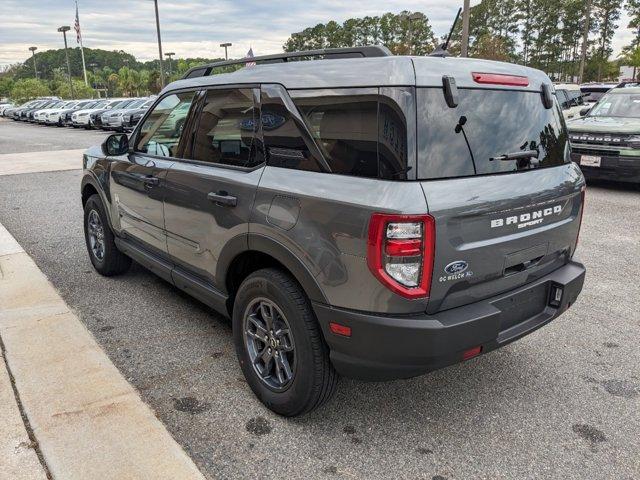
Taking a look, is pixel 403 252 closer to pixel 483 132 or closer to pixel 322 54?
pixel 483 132

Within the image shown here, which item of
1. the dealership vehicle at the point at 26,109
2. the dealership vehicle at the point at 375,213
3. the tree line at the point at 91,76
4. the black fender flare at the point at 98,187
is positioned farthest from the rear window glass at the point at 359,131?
the tree line at the point at 91,76

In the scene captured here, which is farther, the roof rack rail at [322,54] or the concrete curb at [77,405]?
the roof rack rail at [322,54]

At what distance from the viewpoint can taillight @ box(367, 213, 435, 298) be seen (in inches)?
83.6

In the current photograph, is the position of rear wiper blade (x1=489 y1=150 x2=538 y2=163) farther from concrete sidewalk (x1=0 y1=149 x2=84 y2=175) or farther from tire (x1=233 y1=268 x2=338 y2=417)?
concrete sidewalk (x1=0 y1=149 x2=84 y2=175)

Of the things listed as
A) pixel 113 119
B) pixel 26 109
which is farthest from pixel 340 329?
pixel 26 109

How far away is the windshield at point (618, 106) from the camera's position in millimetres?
9578

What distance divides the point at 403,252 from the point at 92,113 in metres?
28.4

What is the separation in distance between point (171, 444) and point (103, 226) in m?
2.78

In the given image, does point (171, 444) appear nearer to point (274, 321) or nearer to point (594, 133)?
point (274, 321)

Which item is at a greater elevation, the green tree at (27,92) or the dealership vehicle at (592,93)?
the green tree at (27,92)

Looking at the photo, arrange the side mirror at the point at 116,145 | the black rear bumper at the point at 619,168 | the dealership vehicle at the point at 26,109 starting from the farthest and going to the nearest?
1. the dealership vehicle at the point at 26,109
2. the black rear bumper at the point at 619,168
3. the side mirror at the point at 116,145

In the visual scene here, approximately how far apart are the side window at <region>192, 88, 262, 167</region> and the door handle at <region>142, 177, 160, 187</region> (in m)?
0.44

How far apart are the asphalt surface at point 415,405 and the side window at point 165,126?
50.9 inches

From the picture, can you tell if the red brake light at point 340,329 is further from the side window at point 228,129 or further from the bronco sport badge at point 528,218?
the side window at point 228,129
